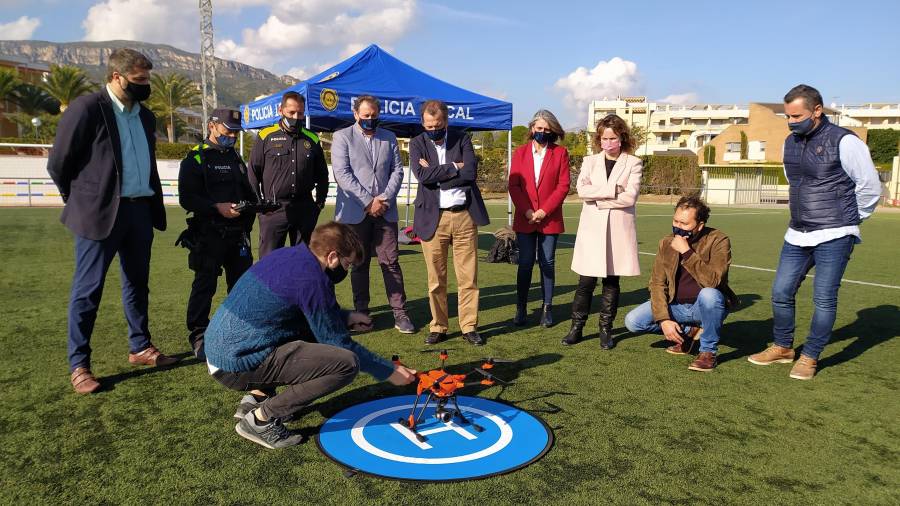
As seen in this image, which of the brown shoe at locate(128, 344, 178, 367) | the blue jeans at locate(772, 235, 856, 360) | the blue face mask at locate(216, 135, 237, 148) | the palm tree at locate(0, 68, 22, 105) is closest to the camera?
the blue jeans at locate(772, 235, 856, 360)

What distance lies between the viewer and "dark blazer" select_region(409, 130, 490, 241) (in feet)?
18.2

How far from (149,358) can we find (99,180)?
1396mm

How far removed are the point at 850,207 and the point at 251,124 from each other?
10.2 meters

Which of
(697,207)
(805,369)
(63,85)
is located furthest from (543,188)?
(63,85)

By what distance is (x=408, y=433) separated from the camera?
362cm

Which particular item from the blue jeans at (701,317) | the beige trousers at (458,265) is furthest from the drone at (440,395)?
the blue jeans at (701,317)

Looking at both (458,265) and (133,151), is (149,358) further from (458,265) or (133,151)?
(458,265)

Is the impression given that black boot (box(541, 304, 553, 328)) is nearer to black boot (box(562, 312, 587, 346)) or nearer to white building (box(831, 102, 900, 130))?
black boot (box(562, 312, 587, 346))

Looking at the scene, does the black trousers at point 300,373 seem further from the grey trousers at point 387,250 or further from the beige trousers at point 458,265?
the grey trousers at point 387,250

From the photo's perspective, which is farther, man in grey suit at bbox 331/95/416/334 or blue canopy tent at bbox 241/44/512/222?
blue canopy tent at bbox 241/44/512/222

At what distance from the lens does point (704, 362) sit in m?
4.96

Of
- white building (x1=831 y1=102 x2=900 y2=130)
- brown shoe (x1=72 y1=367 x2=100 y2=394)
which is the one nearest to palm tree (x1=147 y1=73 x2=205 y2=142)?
brown shoe (x1=72 y1=367 x2=100 y2=394)

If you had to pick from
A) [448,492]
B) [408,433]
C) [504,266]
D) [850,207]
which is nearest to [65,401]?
[408,433]

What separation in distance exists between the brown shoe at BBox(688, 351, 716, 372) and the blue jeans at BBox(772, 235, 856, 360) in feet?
2.12
